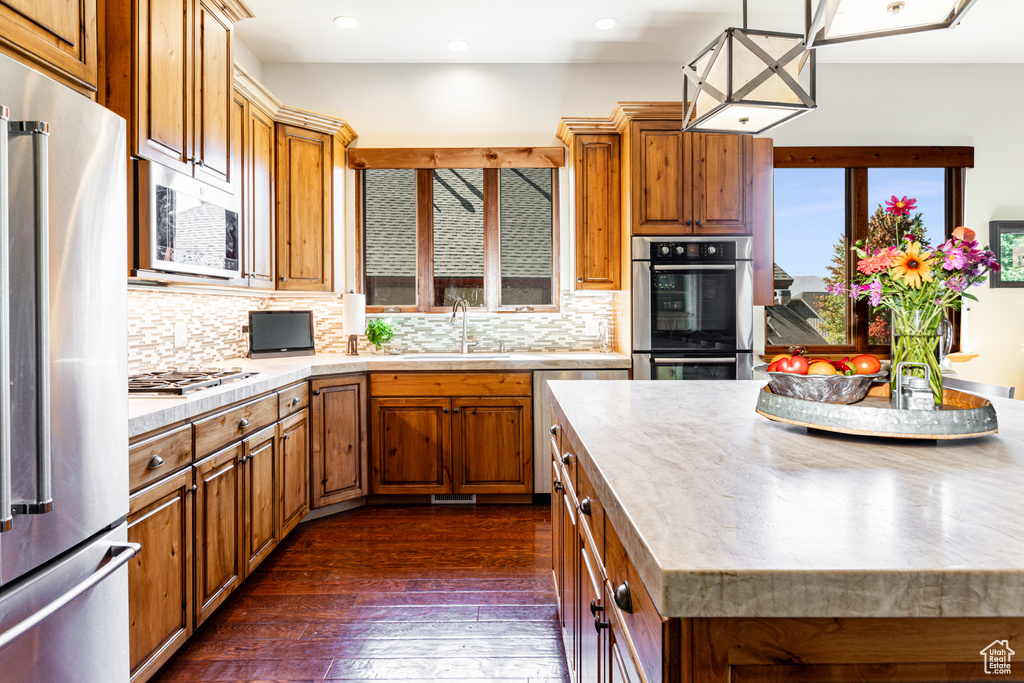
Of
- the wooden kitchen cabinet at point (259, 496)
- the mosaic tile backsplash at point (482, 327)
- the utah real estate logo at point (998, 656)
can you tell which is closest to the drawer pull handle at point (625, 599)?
the utah real estate logo at point (998, 656)

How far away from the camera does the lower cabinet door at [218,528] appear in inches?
80.4

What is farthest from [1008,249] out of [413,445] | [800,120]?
[413,445]

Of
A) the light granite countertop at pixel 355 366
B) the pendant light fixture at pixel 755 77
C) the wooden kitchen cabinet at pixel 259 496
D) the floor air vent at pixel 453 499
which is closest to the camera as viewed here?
the pendant light fixture at pixel 755 77

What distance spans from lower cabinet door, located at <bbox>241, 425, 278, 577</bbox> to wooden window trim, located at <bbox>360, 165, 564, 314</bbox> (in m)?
1.71

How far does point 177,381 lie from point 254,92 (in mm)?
1802

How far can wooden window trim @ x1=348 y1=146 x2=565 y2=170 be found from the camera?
13.7ft

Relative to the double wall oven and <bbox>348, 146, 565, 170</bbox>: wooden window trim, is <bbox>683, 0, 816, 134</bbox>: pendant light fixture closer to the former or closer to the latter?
the double wall oven

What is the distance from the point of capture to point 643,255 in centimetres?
366

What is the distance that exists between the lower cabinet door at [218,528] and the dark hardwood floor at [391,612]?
16 centimetres

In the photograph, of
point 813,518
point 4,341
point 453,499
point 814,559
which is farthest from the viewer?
point 453,499

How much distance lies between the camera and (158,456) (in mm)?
1750

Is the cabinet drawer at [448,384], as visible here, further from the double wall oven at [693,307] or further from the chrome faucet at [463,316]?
the double wall oven at [693,307]

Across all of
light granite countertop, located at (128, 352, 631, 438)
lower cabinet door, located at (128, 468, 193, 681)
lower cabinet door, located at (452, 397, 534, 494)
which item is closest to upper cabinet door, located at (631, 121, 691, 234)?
light granite countertop, located at (128, 352, 631, 438)

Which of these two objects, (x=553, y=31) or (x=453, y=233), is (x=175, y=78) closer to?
(x=453, y=233)
